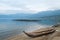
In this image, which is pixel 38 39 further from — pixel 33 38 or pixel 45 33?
pixel 45 33

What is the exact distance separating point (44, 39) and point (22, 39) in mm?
1377

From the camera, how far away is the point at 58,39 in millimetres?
5953

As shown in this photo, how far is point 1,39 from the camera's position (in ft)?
27.0

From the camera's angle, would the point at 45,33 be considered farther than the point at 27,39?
Yes

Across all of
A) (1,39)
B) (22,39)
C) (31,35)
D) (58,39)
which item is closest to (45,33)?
(31,35)

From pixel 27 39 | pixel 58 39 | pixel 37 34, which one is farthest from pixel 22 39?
pixel 58 39

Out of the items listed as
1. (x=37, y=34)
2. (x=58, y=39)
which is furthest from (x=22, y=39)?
(x=58, y=39)

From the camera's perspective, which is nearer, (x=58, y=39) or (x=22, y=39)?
(x=58, y=39)

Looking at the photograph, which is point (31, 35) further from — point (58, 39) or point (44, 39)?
point (58, 39)

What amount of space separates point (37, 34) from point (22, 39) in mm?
1000

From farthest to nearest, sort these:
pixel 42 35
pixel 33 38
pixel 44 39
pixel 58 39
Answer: pixel 42 35
pixel 33 38
pixel 44 39
pixel 58 39

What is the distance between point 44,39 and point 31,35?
40.1 inches

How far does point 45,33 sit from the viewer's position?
8055 mm

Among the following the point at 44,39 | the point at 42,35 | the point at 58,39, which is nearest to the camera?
the point at 58,39
